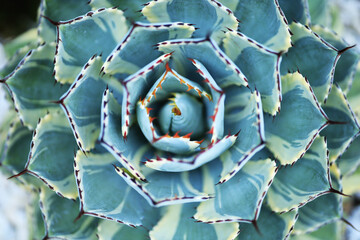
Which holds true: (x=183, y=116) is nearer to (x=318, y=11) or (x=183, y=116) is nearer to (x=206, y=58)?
(x=206, y=58)

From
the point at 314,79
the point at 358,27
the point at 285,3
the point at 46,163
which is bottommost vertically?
the point at 358,27

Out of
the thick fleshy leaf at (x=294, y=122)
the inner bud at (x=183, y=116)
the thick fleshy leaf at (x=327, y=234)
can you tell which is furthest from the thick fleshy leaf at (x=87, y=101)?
the thick fleshy leaf at (x=327, y=234)

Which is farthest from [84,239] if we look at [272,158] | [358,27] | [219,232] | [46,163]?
[358,27]

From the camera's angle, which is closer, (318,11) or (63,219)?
(63,219)

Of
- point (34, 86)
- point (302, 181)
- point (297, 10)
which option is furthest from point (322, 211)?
point (34, 86)

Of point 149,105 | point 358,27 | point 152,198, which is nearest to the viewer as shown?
point 152,198

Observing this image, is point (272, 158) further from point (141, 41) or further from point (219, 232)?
point (141, 41)

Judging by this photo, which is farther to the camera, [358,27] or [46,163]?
[358,27]
